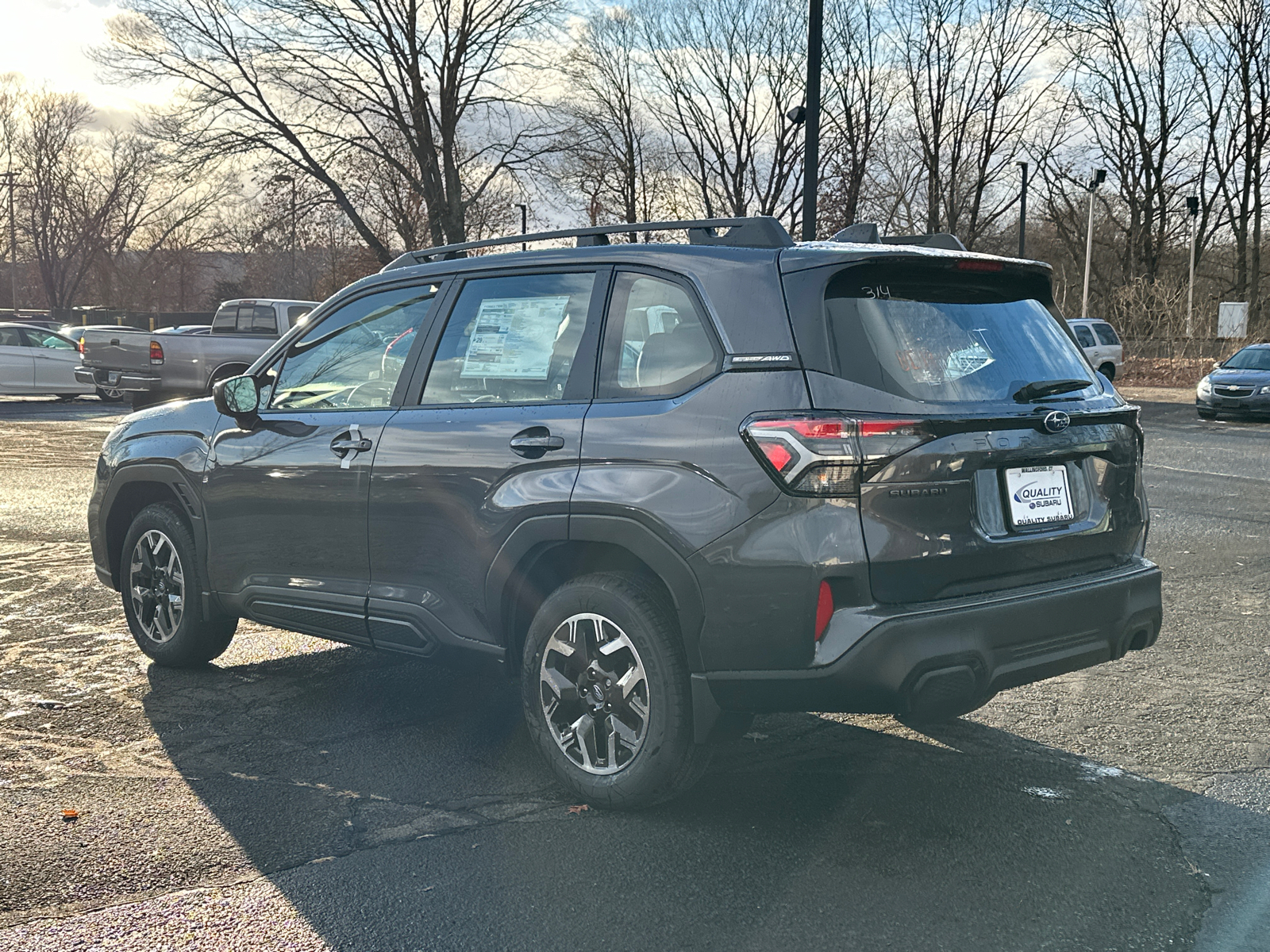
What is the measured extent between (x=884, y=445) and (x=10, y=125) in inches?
3050

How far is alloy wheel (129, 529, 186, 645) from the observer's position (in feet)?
18.6

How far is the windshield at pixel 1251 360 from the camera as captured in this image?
80.5 ft

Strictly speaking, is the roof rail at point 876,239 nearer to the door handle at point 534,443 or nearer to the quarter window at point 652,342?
the quarter window at point 652,342

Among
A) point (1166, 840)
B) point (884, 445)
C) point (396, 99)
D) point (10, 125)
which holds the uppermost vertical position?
point (10, 125)

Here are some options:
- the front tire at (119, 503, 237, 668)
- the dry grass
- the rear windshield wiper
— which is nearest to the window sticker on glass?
the rear windshield wiper

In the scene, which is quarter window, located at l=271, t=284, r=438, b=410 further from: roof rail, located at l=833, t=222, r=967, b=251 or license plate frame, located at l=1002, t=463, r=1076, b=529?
license plate frame, located at l=1002, t=463, r=1076, b=529

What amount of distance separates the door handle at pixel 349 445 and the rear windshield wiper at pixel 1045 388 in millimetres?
2288

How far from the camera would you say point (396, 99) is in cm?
3444

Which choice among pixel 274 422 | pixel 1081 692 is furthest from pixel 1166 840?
pixel 274 422

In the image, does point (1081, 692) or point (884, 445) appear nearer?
point (884, 445)

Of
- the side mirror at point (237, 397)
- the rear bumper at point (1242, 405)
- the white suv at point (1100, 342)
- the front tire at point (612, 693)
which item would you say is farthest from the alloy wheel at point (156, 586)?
the white suv at point (1100, 342)

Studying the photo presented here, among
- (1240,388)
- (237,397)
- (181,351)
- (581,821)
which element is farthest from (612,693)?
(1240,388)

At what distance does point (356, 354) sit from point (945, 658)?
2.67 m

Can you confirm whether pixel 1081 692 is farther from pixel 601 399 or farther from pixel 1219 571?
pixel 1219 571
